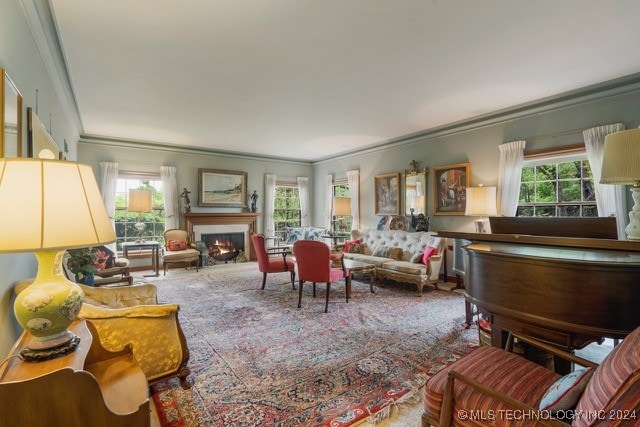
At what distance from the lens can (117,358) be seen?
158cm

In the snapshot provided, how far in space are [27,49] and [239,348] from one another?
9.06 ft

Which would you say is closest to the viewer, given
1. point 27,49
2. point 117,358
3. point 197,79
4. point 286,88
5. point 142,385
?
point 142,385

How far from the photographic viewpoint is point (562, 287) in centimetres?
148

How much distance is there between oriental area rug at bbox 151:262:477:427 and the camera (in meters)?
1.88

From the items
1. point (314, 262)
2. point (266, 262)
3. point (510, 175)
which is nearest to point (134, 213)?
point (266, 262)

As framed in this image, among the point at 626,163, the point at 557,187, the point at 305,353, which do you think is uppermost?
the point at 557,187

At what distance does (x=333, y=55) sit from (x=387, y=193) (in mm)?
3884

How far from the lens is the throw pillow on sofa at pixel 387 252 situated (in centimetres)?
515

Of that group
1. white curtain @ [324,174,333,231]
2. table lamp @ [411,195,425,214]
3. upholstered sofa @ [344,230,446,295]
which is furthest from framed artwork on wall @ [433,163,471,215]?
white curtain @ [324,174,333,231]

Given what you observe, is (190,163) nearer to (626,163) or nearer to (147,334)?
(147,334)

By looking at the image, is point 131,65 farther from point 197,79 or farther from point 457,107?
point 457,107

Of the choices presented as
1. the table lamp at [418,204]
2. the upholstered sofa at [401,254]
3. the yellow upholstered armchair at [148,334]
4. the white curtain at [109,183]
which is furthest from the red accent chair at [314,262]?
the white curtain at [109,183]

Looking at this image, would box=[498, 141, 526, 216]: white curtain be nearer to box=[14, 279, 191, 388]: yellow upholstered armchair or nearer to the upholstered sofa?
the upholstered sofa

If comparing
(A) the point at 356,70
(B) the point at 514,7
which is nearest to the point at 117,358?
(A) the point at 356,70
